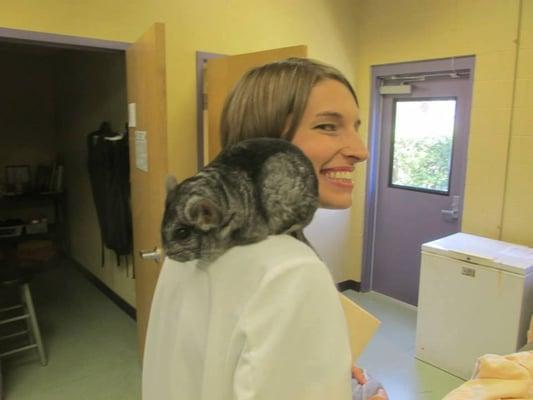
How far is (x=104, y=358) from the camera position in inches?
119

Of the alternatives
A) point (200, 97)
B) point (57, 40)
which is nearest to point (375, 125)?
point (200, 97)

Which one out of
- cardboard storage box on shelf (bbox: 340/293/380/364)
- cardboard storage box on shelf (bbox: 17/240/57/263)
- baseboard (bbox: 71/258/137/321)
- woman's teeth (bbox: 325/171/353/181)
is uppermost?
woman's teeth (bbox: 325/171/353/181)

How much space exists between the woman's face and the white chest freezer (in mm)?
2225

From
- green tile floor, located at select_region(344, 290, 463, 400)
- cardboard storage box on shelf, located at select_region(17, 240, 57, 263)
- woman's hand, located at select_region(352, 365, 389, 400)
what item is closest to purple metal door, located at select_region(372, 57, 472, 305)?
green tile floor, located at select_region(344, 290, 463, 400)

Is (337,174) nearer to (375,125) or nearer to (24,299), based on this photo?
(24,299)

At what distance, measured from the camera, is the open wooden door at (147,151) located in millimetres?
1947

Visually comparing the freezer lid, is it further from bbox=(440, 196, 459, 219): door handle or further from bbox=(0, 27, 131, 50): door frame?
bbox=(0, 27, 131, 50): door frame

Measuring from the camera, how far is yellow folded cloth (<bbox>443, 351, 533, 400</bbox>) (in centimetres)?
154

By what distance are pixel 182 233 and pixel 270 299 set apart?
6.7 inches

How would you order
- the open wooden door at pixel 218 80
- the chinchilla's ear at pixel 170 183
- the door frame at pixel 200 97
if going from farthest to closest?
the door frame at pixel 200 97 < the open wooden door at pixel 218 80 < the chinchilla's ear at pixel 170 183

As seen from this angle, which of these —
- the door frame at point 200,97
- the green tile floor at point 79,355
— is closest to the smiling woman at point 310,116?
the door frame at point 200,97

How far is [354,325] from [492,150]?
9.16 ft

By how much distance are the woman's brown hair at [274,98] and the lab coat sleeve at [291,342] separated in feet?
0.90

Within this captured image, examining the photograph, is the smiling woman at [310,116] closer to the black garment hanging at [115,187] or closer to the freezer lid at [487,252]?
the freezer lid at [487,252]
